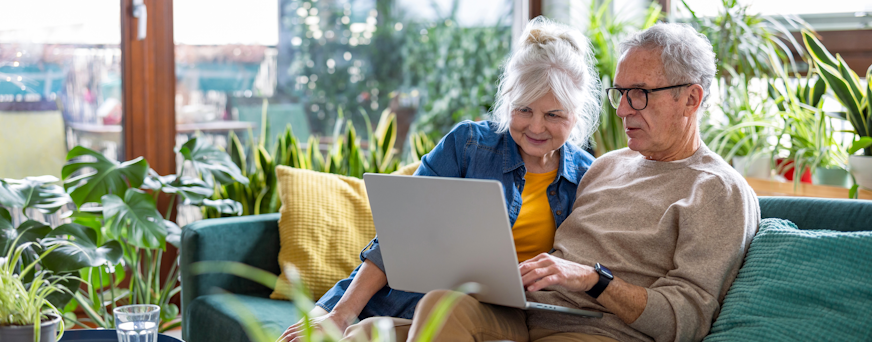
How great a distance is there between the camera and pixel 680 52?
4.91 feet

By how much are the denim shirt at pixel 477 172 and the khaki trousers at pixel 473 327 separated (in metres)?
0.18

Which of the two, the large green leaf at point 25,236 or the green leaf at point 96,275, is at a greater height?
the large green leaf at point 25,236

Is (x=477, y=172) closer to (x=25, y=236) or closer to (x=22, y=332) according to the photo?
(x=22, y=332)

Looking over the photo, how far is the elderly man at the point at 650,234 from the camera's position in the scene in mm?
1342

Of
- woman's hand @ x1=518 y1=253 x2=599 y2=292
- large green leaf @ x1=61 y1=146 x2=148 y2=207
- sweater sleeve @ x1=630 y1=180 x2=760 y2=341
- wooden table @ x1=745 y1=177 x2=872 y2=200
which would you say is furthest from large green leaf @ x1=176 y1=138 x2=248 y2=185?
wooden table @ x1=745 y1=177 x2=872 y2=200

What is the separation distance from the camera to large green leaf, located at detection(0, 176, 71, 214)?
2041mm

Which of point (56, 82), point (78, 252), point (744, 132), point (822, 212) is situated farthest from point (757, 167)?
point (56, 82)

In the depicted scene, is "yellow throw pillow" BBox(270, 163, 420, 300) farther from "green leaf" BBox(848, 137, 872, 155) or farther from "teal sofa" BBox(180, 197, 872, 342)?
Answer: "green leaf" BBox(848, 137, 872, 155)

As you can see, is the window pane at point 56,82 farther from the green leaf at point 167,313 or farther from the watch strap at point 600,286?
the watch strap at point 600,286

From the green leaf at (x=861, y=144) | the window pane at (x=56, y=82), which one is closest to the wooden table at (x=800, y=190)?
the green leaf at (x=861, y=144)

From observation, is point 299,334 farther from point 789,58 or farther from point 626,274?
point 789,58

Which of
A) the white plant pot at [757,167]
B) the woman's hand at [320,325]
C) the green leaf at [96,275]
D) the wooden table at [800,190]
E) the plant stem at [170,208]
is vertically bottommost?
the green leaf at [96,275]

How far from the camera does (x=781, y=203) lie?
1630mm

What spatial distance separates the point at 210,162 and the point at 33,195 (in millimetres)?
578
